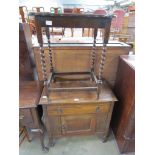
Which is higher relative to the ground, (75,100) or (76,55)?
(76,55)

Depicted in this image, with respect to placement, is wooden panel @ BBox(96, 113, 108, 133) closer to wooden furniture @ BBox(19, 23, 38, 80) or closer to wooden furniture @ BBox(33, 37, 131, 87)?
wooden furniture @ BBox(33, 37, 131, 87)

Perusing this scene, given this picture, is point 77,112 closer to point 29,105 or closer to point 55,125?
point 55,125

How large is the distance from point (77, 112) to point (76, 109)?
0.04 meters

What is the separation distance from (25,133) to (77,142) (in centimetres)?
63

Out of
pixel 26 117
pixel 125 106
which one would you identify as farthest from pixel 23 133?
pixel 125 106

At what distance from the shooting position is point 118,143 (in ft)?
4.45

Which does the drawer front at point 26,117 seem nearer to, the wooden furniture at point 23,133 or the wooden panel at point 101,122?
the wooden furniture at point 23,133

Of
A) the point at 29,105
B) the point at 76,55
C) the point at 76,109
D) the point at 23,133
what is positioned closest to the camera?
the point at 29,105

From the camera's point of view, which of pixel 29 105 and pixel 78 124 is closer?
pixel 29 105

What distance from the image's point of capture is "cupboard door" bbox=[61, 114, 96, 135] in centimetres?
119

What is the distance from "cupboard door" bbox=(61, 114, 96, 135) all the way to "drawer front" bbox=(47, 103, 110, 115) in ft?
0.21

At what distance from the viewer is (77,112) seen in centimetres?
114
